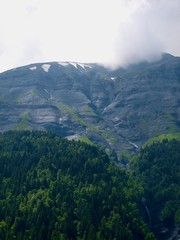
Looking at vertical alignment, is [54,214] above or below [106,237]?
above

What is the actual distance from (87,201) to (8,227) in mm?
42495

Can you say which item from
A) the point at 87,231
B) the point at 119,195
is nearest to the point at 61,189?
the point at 119,195

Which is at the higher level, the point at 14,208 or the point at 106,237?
the point at 14,208

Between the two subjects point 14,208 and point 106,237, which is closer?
point 106,237

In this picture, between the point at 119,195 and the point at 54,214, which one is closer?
the point at 54,214

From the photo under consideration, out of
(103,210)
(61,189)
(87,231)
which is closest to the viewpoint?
(87,231)

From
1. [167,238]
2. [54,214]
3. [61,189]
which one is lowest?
[167,238]

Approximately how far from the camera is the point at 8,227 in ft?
528

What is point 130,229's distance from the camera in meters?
175

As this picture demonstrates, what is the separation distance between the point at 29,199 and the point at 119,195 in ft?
142

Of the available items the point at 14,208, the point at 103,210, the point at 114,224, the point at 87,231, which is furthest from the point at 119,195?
the point at 14,208

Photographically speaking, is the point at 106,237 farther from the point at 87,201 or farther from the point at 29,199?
the point at 29,199

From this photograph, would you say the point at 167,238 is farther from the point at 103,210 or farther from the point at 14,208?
the point at 14,208

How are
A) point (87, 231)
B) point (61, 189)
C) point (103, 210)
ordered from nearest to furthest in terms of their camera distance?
point (87, 231)
point (103, 210)
point (61, 189)
